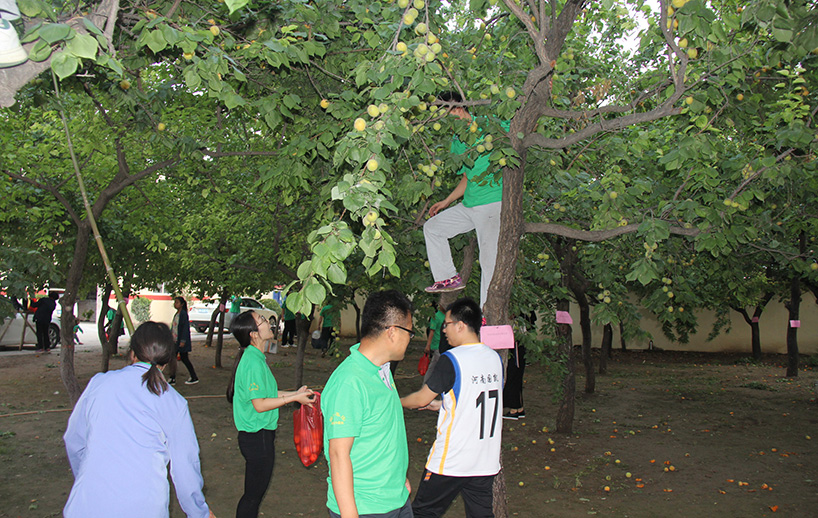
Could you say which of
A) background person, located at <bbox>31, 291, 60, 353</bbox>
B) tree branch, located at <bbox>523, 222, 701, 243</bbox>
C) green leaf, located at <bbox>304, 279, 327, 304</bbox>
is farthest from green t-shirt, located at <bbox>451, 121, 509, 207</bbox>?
background person, located at <bbox>31, 291, 60, 353</bbox>

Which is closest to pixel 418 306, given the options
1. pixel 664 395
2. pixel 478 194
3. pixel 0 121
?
pixel 478 194

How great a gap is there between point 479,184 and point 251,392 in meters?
2.37

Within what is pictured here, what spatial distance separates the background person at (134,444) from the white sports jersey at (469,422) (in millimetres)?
1414

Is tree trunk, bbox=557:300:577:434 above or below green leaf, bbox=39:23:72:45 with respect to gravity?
below

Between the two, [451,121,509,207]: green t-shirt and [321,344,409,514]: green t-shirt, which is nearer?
[321,344,409,514]: green t-shirt

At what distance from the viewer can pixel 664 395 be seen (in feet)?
42.3

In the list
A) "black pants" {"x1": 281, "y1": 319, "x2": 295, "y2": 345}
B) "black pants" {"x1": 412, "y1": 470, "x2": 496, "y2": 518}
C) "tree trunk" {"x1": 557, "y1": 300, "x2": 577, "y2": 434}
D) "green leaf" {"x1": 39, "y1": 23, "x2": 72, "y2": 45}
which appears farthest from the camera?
"black pants" {"x1": 281, "y1": 319, "x2": 295, "y2": 345}

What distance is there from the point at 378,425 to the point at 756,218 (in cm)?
453

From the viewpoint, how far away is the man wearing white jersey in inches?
138

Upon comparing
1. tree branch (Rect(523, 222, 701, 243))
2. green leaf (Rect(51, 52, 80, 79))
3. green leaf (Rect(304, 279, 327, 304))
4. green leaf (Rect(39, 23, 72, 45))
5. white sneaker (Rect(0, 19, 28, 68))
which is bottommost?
green leaf (Rect(304, 279, 327, 304))

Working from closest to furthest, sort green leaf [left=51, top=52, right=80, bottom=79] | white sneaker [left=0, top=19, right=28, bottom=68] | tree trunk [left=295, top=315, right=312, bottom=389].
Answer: green leaf [left=51, top=52, right=80, bottom=79] → white sneaker [left=0, top=19, right=28, bottom=68] → tree trunk [left=295, top=315, right=312, bottom=389]

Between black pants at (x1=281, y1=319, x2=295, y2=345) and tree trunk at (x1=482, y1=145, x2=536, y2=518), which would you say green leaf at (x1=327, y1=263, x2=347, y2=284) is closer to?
tree trunk at (x1=482, y1=145, x2=536, y2=518)

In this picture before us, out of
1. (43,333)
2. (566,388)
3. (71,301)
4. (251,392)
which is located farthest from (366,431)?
(43,333)

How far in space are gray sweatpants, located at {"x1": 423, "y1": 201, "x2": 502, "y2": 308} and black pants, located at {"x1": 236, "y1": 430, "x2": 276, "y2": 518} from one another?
1.85 m
